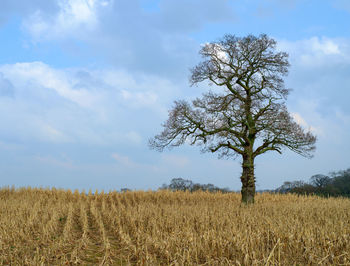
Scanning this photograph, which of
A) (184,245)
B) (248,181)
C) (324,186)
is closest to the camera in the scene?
(184,245)

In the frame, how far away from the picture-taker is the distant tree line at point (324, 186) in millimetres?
43375

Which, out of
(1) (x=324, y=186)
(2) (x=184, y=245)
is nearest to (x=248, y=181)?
(2) (x=184, y=245)

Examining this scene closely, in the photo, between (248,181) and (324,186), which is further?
(324,186)

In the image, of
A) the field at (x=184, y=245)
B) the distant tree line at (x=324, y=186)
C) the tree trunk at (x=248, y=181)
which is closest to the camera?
the field at (x=184, y=245)

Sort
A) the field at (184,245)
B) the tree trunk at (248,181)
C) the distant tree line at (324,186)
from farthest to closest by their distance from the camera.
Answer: the distant tree line at (324,186) → the tree trunk at (248,181) → the field at (184,245)

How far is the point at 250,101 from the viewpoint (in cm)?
2269

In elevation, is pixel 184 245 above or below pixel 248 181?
below

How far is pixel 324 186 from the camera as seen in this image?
47.2 m

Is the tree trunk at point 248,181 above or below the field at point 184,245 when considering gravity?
above

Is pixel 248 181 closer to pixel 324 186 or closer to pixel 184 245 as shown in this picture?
pixel 184 245

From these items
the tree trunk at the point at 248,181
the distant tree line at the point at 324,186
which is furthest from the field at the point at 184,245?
the distant tree line at the point at 324,186

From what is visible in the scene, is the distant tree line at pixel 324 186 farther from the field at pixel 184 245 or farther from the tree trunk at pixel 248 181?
the field at pixel 184 245

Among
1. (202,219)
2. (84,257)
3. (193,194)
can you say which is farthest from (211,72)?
(84,257)

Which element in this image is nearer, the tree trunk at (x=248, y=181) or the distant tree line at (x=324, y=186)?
the tree trunk at (x=248, y=181)
